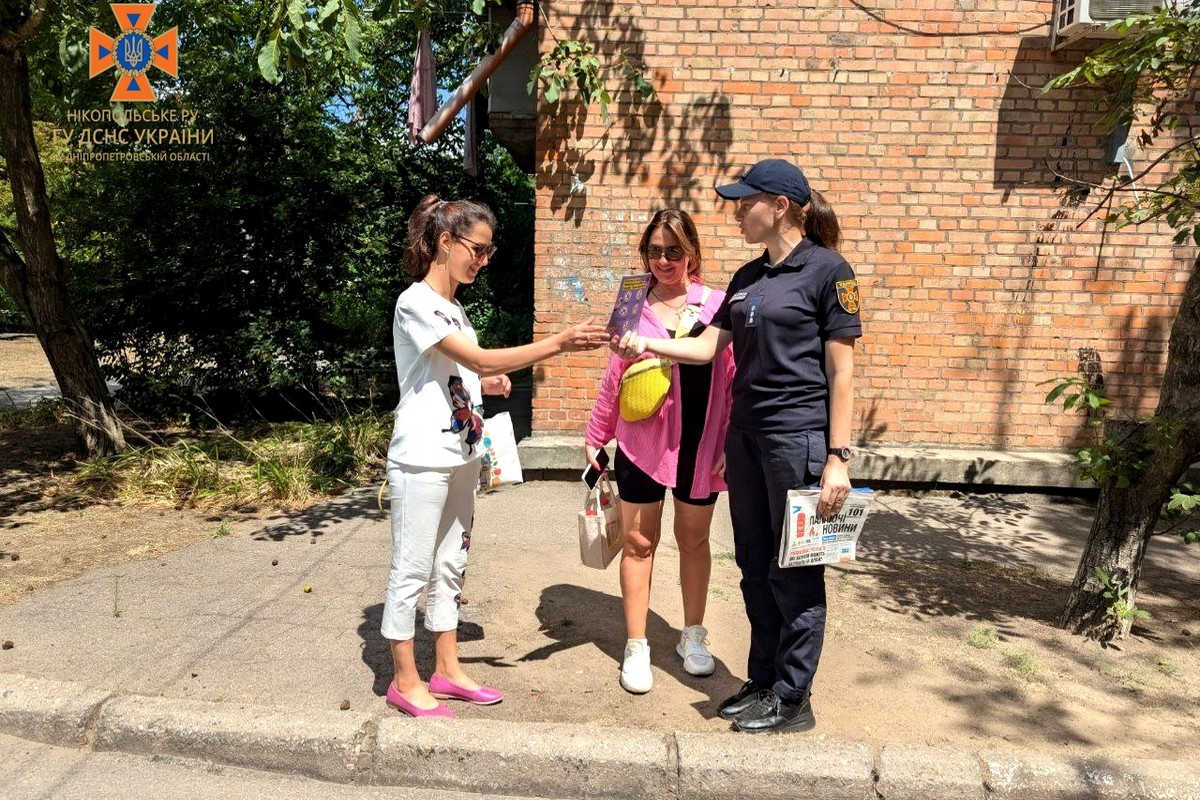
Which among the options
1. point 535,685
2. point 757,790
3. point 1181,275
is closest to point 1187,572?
point 1181,275

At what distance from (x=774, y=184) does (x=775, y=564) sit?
1.35 meters

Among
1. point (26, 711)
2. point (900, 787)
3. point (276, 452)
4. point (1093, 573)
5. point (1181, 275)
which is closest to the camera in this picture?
point (900, 787)

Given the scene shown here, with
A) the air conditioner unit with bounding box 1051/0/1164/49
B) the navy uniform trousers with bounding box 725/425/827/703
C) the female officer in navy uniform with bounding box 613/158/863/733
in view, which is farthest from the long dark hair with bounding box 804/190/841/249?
the air conditioner unit with bounding box 1051/0/1164/49

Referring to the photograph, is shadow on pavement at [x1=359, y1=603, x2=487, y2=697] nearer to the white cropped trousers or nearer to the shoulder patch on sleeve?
the white cropped trousers

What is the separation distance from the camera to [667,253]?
3443mm

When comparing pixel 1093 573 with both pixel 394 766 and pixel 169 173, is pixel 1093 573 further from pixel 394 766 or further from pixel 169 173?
pixel 169 173

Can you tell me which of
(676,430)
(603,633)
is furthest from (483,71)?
(603,633)

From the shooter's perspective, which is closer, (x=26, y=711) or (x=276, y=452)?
(x=26, y=711)

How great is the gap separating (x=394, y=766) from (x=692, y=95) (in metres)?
5.51

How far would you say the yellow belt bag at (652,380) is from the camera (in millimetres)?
3516

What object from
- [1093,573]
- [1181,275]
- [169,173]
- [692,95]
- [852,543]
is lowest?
[1093,573]

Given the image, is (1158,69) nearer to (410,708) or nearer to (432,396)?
(432,396)

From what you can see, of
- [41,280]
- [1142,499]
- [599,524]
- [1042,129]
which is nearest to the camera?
[599,524]

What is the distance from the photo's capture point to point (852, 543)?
3072mm
